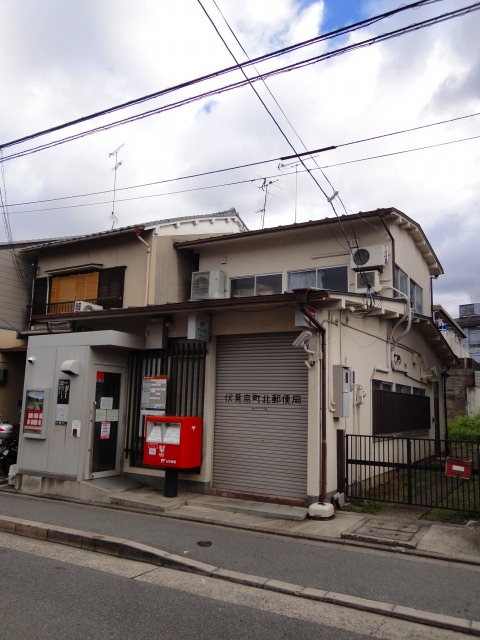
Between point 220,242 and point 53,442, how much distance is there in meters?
7.16

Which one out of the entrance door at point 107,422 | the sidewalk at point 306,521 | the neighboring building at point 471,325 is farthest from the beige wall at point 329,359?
the neighboring building at point 471,325

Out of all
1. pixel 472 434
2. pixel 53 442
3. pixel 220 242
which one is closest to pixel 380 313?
pixel 220 242

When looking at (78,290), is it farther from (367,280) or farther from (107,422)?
(367,280)

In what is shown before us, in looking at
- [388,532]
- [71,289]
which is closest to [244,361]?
[388,532]

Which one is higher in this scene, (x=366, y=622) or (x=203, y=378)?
(x=203, y=378)

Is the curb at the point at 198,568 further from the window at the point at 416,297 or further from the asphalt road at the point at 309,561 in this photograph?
the window at the point at 416,297

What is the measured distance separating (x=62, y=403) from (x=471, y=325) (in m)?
45.8

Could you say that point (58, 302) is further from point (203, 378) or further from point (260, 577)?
point (260, 577)

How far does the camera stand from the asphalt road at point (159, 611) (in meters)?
4.47

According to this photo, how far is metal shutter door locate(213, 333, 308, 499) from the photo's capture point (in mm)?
9359

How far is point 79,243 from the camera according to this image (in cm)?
1634

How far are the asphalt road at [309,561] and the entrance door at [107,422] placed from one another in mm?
1915

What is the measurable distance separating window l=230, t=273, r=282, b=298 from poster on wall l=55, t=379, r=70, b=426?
5.35 m

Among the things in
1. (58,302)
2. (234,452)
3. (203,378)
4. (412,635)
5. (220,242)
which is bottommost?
(412,635)
